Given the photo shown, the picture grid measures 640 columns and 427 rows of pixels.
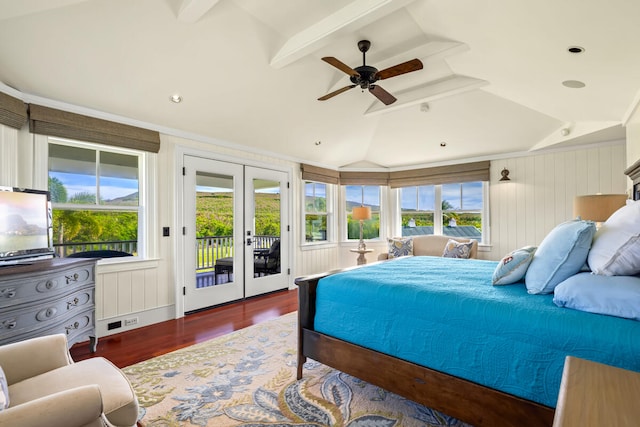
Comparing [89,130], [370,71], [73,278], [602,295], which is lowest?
[73,278]

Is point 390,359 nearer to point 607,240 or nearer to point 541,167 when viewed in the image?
point 607,240

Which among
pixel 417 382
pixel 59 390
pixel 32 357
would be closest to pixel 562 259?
pixel 417 382

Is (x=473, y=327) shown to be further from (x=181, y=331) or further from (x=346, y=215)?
(x=346, y=215)

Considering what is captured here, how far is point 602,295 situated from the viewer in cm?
140

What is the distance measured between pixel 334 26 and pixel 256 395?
115 inches

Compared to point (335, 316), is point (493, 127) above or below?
above

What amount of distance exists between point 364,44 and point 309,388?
3115 millimetres

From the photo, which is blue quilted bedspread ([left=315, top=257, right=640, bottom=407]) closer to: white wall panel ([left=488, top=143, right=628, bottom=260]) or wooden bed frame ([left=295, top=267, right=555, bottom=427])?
wooden bed frame ([left=295, top=267, right=555, bottom=427])

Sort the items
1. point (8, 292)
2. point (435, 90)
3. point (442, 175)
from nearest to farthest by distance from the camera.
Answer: point (8, 292), point (435, 90), point (442, 175)

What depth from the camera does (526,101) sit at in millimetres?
3709

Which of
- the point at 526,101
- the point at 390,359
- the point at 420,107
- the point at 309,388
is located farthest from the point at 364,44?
the point at 309,388

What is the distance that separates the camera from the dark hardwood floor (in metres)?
2.89

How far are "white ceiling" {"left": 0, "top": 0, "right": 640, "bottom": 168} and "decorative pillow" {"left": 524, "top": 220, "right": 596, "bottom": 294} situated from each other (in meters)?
1.29

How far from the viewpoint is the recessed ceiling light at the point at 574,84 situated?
2807 millimetres
